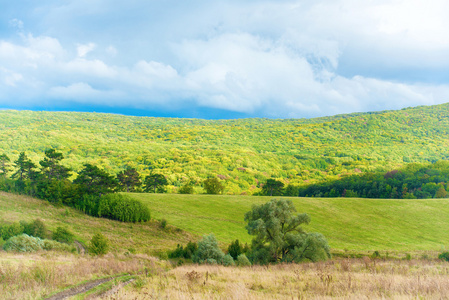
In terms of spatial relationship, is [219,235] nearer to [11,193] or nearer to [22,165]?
[11,193]

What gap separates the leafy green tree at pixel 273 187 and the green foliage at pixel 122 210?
5572 cm

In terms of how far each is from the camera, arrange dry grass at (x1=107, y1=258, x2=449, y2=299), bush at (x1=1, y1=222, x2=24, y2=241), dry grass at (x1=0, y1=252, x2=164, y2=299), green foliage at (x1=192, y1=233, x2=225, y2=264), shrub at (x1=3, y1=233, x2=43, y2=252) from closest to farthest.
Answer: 1. dry grass at (x1=107, y1=258, x2=449, y2=299)
2. dry grass at (x1=0, y1=252, x2=164, y2=299)
3. shrub at (x1=3, y1=233, x2=43, y2=252)
4. green foliage at (x1=192, y1=233, x2=225, y2=264)
5. bush at (x1=1, y1=222, x2=24, y2=241)

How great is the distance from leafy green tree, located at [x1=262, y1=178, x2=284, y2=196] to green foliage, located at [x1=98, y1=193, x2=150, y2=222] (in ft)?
183

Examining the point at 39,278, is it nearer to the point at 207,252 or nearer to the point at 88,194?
the point at 207,252

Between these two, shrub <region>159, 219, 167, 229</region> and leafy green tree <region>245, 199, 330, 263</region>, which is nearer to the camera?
leafy green tree <region>245, 199, 330, 263</region>

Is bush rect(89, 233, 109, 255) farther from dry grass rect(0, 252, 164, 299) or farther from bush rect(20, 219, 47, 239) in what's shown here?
dry grass rect(0, 252, 164, 299)

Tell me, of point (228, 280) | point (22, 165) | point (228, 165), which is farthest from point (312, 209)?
point (228, 165)

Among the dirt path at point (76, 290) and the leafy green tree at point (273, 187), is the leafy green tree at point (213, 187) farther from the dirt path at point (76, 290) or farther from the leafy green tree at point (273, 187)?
the dirt path at point (76, 290)

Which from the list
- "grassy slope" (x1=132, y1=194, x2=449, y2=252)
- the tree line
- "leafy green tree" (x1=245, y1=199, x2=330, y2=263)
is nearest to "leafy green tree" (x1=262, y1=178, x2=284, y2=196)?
"grassy slope" (x1=132, y1=194, x2=449, y2=252)

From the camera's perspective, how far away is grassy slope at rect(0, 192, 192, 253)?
42094 millimetres

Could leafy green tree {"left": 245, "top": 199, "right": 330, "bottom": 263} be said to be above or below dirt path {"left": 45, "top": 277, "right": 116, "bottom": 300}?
below

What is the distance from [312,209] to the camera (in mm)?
75188

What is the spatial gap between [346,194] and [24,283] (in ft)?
395

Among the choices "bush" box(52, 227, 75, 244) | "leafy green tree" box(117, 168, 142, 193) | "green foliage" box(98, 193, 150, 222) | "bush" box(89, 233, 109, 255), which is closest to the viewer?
"bush" box(89, 233, 109, 255)
